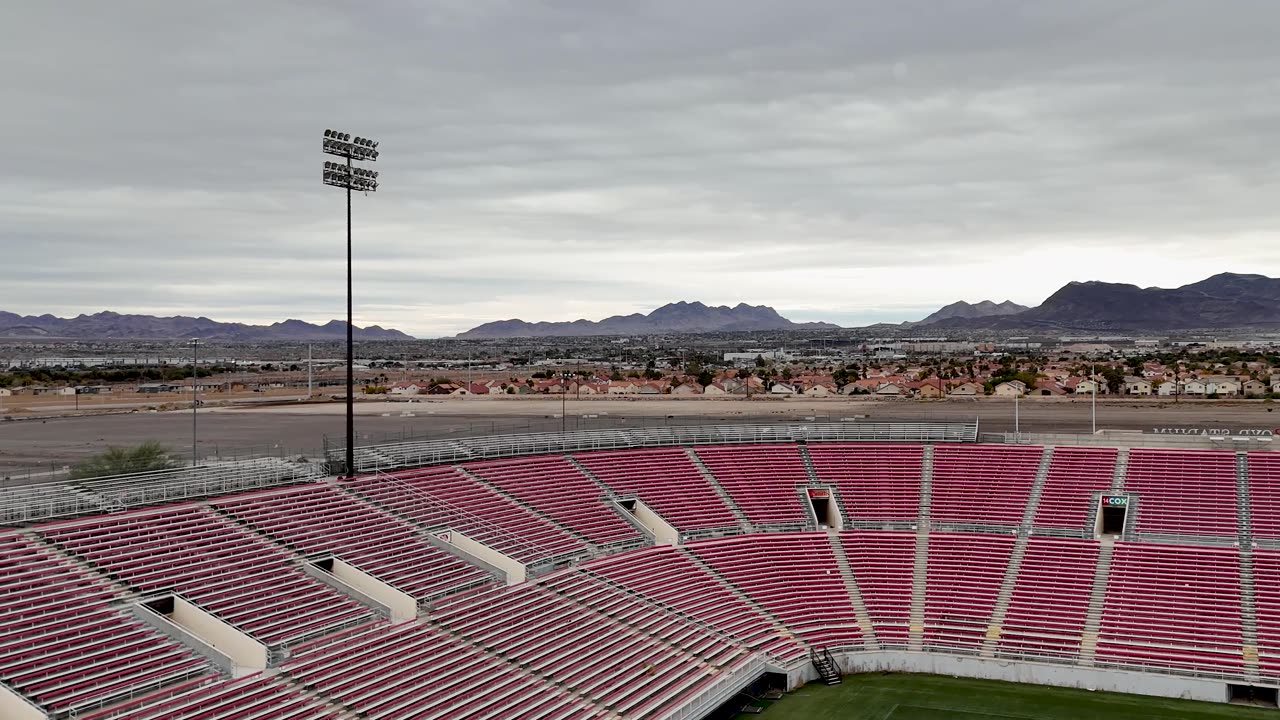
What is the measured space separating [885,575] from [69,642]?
28.9m

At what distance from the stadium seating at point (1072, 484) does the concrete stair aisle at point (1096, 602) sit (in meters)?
1.64

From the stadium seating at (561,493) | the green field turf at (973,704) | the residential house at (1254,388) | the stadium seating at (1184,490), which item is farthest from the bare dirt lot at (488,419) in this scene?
the green field turf at (973,704)

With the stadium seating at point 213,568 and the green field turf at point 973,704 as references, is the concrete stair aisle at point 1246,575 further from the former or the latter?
the stadium seating at point 213,568

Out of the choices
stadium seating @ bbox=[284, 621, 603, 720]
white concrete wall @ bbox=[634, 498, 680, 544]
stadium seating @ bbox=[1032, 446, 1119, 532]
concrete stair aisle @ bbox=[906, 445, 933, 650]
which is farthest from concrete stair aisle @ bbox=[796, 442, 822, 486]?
stadium seating @ bbox=[284, 621, 603, 720]

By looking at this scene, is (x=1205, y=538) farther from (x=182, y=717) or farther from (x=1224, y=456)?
(x=182, y=717)

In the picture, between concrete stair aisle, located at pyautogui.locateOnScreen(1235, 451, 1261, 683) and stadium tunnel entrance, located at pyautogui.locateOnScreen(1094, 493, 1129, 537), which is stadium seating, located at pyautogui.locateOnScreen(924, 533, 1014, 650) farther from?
concrete stair aisle, located at pyautogui.locateOnScreen(1235, 451, 1261, 683)

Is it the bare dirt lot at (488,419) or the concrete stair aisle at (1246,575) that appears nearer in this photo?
the concrete stair aisle at (1246,575)

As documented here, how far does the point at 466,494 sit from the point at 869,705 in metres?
17.0

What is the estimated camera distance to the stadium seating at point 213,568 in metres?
27.4

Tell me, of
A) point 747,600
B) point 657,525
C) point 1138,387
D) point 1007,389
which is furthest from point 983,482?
point 1138,387

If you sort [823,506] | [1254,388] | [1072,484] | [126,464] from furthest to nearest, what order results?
1. [1254,388]
2. [823,506]
3. [1072,484]
4. [126,464]

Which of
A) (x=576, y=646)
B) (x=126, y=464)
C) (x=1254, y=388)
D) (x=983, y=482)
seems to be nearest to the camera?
(x=576, y=646)

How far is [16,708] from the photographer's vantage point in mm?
21625

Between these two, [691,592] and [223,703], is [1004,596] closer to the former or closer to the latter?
[691,592]
